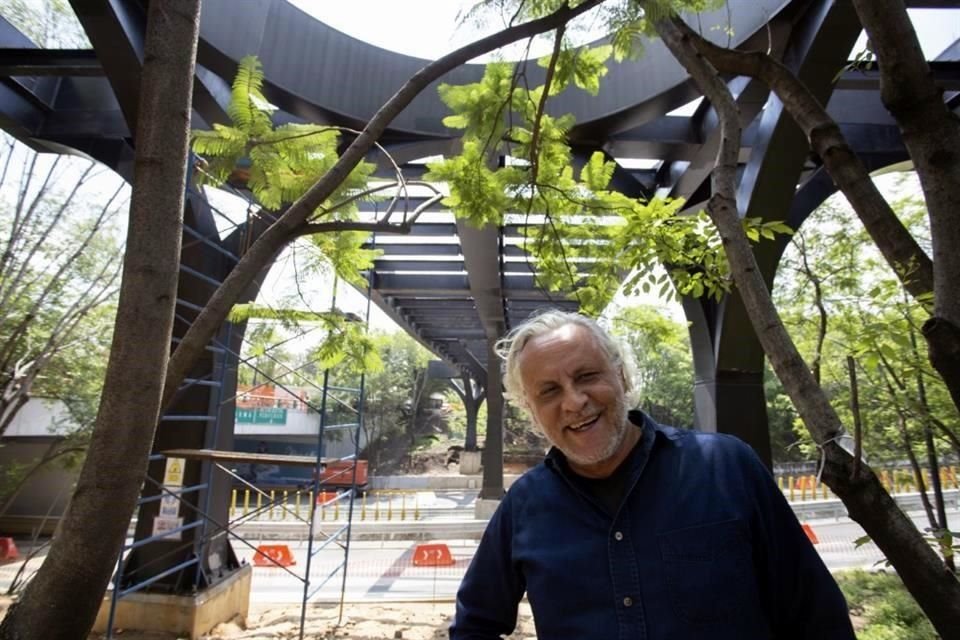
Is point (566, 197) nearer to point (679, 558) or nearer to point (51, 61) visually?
point (679, 558)

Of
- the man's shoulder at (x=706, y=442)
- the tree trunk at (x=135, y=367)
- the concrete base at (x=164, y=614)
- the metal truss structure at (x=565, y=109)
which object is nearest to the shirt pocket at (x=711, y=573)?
the man's shoulder at (x=706, y=442)

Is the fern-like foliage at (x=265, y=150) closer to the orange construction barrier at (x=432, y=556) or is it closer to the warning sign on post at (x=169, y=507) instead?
the warning sign on post at (x=169, y=507)

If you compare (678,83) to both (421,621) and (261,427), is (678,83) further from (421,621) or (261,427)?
(261,427)

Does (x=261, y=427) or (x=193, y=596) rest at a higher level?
(x=261, y=427)

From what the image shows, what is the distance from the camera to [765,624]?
101 cm

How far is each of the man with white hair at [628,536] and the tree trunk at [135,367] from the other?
0.92 m

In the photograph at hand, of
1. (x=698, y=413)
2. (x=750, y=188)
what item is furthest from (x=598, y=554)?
(x=698, y=413)

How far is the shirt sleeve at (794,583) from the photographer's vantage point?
1018 mm

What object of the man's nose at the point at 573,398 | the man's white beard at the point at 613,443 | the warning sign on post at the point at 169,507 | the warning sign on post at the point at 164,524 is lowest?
the warning sign on post at the point at 164,524

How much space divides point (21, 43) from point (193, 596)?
18.8 ft

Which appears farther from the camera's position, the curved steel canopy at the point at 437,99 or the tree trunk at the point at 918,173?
the curved steel canopy at the point at 437,99

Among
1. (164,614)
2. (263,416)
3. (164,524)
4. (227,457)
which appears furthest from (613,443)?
(263,416)

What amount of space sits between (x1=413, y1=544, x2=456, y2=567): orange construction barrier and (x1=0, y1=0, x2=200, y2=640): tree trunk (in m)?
10.3

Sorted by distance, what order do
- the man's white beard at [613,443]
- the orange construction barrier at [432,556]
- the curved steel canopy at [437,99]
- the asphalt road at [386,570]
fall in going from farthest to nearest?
the orange construction barrier at [432,556] < the asphalt road at [386,570] < the curved steel canopy at [437,99] < the man's white beard at [613,443]
